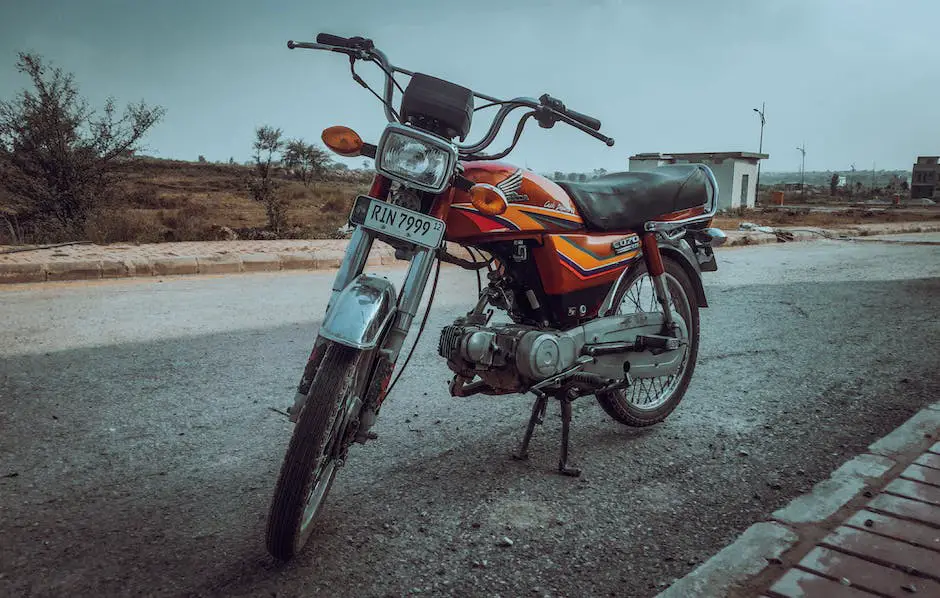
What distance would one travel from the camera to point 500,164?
2914mm

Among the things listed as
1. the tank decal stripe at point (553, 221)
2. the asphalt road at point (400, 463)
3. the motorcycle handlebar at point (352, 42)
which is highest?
the motorcycle handlebar at point (352, 42)

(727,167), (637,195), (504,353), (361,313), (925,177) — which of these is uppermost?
(925,177)

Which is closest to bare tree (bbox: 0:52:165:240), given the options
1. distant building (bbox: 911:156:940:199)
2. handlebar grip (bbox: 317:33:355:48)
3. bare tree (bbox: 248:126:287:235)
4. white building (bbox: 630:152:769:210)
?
bare tree (bbox: 248:126:287:235)

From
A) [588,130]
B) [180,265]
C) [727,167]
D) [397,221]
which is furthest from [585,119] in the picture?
[727,167]

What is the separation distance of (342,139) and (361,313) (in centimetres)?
64

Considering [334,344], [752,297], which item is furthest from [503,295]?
[752,297]

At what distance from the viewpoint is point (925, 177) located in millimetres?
60938

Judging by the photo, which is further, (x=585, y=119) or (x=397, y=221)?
(x=585, y=119)

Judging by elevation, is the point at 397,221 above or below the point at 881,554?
above

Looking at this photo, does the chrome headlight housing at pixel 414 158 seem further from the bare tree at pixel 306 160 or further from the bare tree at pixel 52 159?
the bare tree at pixel 306 160

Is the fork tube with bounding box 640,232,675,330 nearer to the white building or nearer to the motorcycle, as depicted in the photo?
the motorcycle

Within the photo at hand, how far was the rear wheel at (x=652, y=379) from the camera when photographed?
3.62m

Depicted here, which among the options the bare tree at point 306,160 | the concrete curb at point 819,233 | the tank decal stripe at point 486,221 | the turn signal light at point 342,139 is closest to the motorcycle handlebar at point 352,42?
the turn signal light at point 342,139

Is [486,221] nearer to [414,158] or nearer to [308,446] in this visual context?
[414,158]
